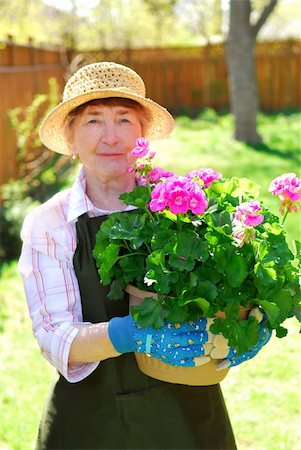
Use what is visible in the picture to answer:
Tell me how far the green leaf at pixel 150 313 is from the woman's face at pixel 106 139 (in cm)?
49

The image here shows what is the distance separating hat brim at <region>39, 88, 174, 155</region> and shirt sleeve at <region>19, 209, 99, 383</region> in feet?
1.23

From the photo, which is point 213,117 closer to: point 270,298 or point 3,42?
point 3,42

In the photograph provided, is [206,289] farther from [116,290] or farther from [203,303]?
[116,290]

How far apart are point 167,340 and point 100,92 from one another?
755 mm

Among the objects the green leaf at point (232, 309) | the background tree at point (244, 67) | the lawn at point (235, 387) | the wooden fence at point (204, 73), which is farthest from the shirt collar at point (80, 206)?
the wooden fence at point (204, 73)

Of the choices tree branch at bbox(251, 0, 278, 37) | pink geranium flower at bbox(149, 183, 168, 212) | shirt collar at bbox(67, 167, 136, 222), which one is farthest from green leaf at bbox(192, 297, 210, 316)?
tree branch at bbox(251, 0, 278, 37)

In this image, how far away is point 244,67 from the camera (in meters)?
13.4

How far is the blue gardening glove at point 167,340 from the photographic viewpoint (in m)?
1.87

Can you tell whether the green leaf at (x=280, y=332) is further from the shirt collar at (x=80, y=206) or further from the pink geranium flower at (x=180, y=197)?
the shirt collar at (x=80, y=206)

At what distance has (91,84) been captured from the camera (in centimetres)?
218

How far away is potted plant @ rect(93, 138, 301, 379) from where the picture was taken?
5.95ft

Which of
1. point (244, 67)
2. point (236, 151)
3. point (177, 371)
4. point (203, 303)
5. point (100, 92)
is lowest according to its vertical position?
point (236, 151)

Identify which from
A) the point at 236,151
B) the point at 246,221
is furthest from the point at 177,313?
the point at 236,151

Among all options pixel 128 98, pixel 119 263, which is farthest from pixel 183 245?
pixel 128 98
